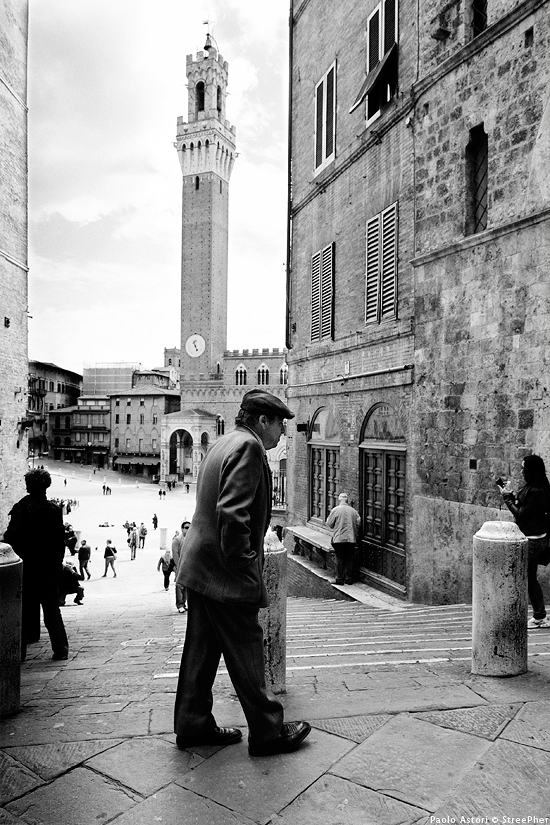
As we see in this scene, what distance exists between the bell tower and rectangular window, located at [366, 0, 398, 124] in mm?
Answer: 56493

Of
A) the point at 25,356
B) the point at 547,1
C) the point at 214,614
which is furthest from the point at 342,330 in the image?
the point at 25,356

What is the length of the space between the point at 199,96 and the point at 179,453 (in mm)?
38617

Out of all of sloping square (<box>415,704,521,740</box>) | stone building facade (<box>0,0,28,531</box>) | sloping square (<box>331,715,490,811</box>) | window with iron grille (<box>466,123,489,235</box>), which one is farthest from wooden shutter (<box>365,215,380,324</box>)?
stone building facade (<box>0,0,28,531</box>)

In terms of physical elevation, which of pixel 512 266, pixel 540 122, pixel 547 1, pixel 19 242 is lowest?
pixel 512 266

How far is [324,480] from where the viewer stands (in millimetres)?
14195

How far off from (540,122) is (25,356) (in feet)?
59.9

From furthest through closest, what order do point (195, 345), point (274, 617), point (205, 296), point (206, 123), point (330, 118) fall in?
1. point (195, 345)
2. point (206, 123)
3. point (205, 296)
4. point (330, 118)
5. point (274, 617)

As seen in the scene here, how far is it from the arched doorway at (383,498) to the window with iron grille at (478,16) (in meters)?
5.64

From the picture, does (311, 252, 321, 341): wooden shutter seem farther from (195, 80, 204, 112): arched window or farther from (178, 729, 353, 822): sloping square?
(195, 80, 204, 112): arched window

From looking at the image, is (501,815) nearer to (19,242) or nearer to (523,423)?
(523,423)

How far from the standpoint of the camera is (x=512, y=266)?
7867mm

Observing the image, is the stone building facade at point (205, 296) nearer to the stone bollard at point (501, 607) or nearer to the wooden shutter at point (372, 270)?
the wooden shutter at point (372, 270)

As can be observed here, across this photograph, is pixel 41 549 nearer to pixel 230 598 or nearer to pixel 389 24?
pixel 230 598

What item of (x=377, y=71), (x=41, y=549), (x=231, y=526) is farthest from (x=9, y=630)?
(x=377, y=71)
